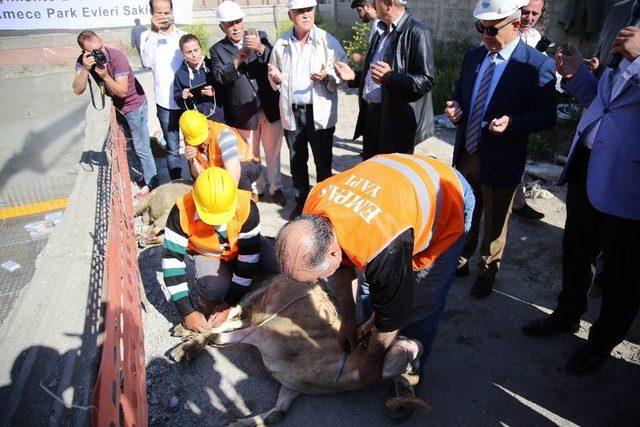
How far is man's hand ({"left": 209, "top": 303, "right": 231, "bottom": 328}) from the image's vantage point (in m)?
2.77

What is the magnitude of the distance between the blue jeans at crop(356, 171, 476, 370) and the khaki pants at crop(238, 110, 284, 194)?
2.54 metres

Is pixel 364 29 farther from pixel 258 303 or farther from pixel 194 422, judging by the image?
pixel 194 422

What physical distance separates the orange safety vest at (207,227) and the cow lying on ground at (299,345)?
0.41 metres

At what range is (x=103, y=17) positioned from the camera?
36.9 ft

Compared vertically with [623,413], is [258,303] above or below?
above

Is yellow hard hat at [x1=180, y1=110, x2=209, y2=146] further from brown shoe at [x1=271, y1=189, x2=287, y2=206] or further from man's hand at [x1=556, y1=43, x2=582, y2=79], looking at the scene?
man's hand at [x1=556, y1=43, x2=582, y2=79]

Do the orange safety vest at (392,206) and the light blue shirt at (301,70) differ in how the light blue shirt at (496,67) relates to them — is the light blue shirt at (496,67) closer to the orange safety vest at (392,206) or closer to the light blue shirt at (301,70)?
the orange safety vest at (392,206)

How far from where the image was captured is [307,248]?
1.63 m

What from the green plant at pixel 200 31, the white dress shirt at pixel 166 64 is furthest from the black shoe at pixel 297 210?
the green plant at pixel 200 31

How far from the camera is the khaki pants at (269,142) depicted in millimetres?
4328

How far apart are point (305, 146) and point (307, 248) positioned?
99.5 inches

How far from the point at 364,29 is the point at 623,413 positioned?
9553 millimetres

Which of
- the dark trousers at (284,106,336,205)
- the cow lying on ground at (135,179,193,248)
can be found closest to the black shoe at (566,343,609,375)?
the dark trousers at (284,106,336,205)

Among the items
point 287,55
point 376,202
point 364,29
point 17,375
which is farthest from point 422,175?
point 364,29
